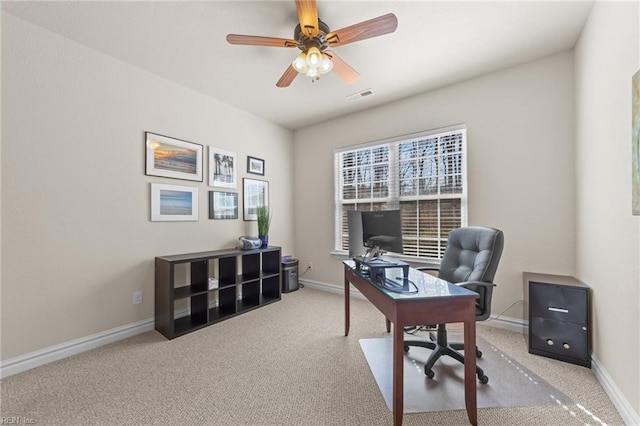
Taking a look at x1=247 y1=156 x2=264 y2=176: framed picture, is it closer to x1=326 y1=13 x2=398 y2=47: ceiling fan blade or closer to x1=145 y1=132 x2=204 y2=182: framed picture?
x1=145 y1=132 x2=204 y2=182: framed picture

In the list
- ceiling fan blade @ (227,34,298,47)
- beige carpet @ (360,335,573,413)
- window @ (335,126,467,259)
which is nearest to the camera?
beige carpet @ (360,335,573,413)

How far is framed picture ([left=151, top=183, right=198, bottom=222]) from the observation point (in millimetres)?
2811

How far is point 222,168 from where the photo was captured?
3.49 m

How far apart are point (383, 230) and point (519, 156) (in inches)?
73.0

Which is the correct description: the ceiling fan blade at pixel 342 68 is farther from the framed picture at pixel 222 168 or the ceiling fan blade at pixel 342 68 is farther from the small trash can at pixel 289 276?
the small trash can at pixel 289 276

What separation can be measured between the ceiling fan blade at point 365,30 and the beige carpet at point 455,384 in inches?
96.8

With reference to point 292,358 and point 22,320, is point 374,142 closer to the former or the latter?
point 292,358

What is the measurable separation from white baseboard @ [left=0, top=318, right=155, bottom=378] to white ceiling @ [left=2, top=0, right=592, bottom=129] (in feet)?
8.82

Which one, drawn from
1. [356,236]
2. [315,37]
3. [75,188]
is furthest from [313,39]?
[75,188]

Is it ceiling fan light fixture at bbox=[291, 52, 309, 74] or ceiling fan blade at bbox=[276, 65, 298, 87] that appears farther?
ceiling fan blade at bbox=[276, 65, 298, 87]

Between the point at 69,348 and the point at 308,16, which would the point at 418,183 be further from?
the point at 69,348

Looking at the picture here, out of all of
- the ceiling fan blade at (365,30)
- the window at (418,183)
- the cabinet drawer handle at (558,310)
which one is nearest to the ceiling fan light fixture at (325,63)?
the ceiling fan blade at (365,30)

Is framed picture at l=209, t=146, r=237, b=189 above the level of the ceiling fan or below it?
below

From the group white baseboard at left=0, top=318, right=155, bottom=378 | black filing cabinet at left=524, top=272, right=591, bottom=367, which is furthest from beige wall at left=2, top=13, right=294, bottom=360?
black filing cabinet at left=524, top=272, right=591, bottom=367
